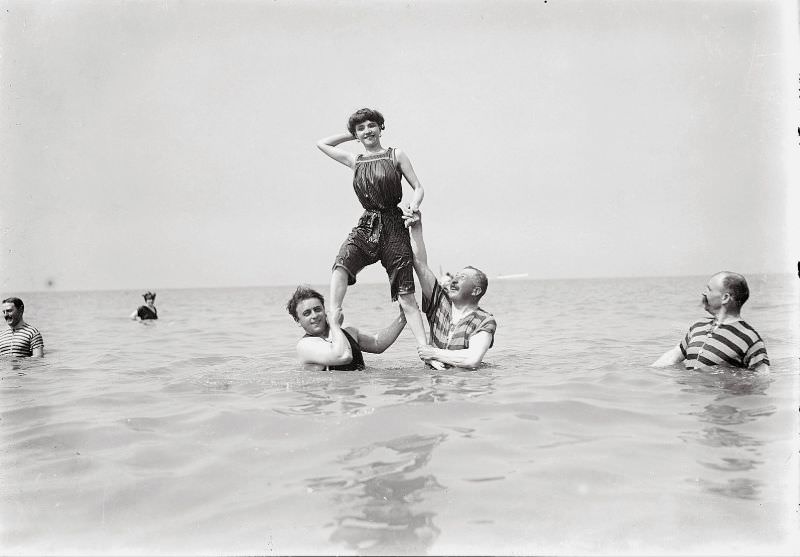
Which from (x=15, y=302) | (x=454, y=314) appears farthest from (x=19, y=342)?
(x=454, y=314)

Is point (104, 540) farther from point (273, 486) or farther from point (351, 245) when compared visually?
point (351, 245)

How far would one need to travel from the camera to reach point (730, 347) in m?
6.70

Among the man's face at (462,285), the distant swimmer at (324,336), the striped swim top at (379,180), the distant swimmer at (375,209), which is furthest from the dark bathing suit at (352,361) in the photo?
the striped swim top at (379,180)

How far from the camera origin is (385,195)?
7.19 m

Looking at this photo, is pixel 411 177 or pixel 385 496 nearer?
pixel 385 496

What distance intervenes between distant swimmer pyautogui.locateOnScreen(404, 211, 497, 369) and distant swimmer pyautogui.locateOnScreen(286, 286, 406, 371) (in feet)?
1.54

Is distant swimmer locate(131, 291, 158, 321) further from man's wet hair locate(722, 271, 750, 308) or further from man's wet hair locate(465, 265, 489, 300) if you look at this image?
man's wet hair locate(722, 271, 750, 308)

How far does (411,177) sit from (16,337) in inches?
283

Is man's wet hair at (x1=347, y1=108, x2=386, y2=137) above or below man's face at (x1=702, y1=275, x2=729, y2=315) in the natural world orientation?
above

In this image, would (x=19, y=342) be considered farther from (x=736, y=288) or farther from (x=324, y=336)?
(x=736, y=288)

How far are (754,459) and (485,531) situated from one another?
2.01 m

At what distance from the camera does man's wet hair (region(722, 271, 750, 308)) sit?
6.69 m

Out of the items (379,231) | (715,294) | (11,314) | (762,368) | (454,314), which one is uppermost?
(379,231)

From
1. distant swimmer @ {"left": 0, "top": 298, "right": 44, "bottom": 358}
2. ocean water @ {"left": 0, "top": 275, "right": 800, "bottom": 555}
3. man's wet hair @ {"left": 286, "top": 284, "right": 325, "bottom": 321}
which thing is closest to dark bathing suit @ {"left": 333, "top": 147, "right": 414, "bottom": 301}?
man's wet hair @ {"left": 286, "top": 284, "right": 325, "bottom": 321}
